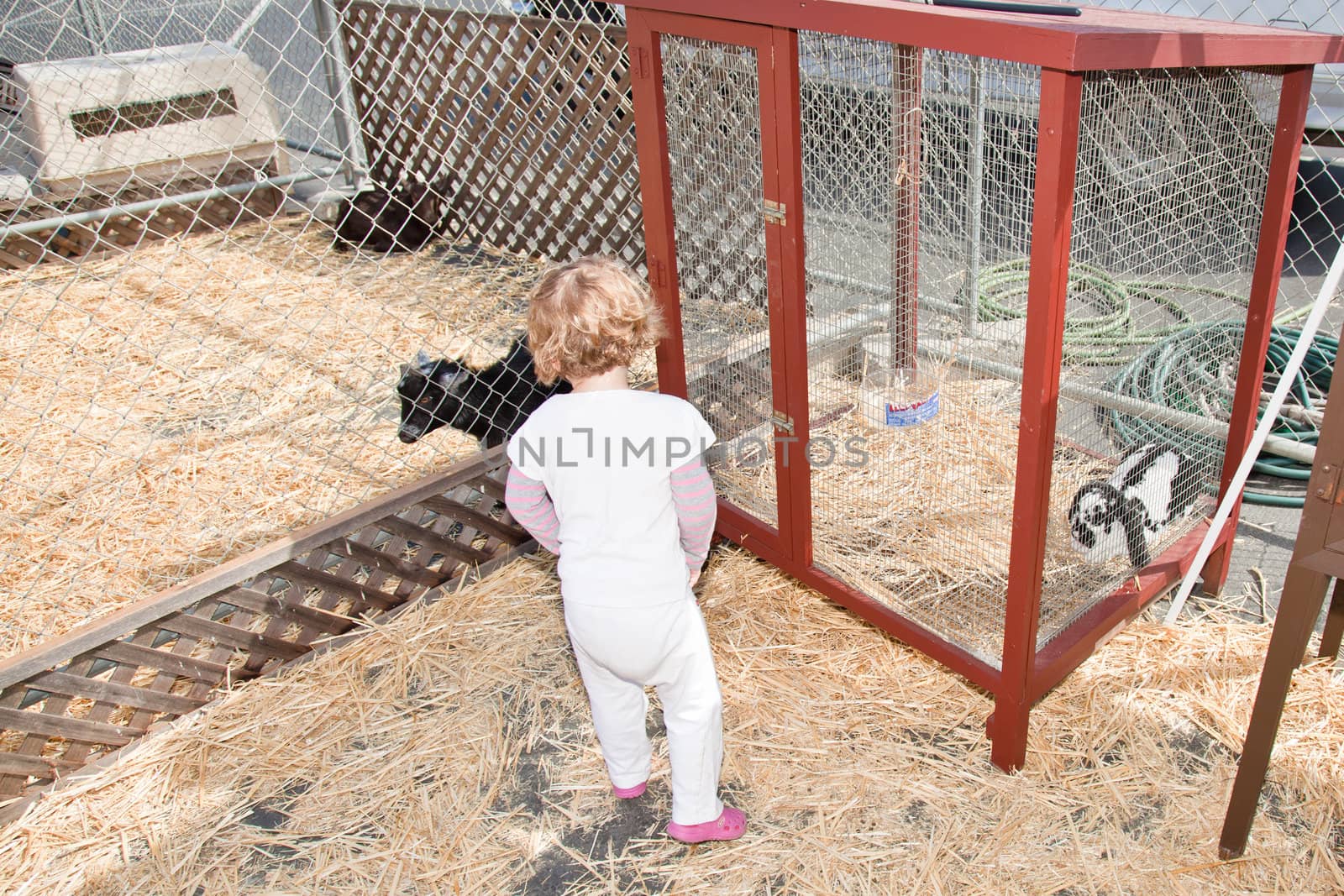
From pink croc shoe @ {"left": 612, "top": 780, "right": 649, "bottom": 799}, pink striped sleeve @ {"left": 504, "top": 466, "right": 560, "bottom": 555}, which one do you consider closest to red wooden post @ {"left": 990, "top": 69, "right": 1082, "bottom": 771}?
pink croc shoe @ {"left": 612, "top": 780, "right": 649, "bottom": 799}

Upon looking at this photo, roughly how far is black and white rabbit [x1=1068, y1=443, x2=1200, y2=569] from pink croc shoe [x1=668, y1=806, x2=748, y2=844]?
1216 mm

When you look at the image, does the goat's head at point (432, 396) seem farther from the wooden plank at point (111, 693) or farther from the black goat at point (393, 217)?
the black goat at point (393, 217)

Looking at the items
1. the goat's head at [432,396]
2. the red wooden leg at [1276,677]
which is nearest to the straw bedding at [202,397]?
the goat's head at [432,396]

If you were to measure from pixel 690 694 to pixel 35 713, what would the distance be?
1676mm

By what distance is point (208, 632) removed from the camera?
2648 mm

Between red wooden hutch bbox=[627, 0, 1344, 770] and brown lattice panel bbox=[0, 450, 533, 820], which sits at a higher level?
red wooden hutch bbox=[627, 0, 1344, 770]

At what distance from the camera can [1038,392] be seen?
182 cm

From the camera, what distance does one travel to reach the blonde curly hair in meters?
1.79

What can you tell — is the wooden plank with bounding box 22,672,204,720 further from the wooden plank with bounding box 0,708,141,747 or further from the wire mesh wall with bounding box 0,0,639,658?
the wire mesh wall with bounding box 0,0,639,658

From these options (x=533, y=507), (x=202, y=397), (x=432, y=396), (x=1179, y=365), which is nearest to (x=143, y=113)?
(x=202, y=397)

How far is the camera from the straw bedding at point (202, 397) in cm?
334

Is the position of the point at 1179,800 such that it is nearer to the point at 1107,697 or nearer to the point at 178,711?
the point at 1107,697

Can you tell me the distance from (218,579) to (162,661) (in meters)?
0.26

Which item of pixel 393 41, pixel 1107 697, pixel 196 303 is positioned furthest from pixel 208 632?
pixel 393 41
